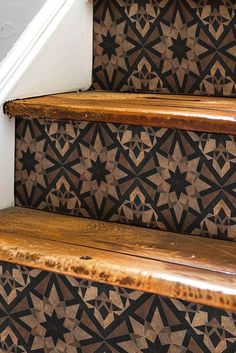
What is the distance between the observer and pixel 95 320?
0.92 m

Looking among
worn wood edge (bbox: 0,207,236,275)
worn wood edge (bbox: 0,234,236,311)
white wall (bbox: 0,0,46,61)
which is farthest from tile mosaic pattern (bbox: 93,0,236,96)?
worn wood edge (bbox: 0,234,236,311)

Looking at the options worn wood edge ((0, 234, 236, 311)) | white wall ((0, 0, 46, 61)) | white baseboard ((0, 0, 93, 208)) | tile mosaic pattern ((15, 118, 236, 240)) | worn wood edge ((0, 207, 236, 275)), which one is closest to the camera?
worn wood edge ((0, 234, 236, 311))

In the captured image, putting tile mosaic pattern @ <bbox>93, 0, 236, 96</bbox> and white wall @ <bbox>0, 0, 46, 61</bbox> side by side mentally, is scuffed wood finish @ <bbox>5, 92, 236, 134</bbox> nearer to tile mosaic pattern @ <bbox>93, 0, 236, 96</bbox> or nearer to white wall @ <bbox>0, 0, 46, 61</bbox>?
tile mosaic pattern @ <bbox>93, 0, 236, 96</bbox>

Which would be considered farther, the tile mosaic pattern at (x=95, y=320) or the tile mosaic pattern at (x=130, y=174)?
the tile mosaic pattern at (x=130, y=174)

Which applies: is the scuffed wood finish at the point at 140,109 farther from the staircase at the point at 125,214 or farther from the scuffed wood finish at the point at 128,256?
the scuffed wood finish at the point at 128,256

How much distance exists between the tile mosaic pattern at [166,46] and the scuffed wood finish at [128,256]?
0.42 metres

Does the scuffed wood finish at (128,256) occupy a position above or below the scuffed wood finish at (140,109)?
below

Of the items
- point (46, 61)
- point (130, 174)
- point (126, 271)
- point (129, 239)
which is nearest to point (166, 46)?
point (46, 61)

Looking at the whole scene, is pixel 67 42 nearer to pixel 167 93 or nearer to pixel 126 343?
pixel 167 93

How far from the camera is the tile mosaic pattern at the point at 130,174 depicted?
1053 millimetres

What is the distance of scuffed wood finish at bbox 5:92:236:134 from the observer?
1.05m

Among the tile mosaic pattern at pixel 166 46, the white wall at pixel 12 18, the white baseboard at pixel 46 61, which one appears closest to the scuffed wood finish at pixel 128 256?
the white baseboard at pixel 46 61

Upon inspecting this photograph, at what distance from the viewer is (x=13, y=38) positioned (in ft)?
5.26

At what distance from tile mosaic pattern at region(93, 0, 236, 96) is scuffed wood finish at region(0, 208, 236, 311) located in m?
0.42
